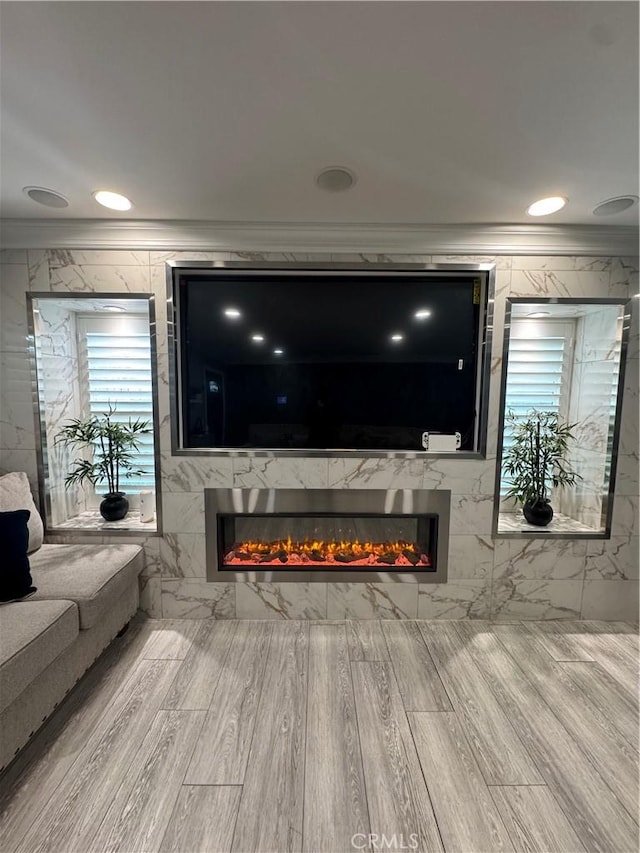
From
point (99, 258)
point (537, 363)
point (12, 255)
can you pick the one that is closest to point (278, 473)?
point (99, 258)

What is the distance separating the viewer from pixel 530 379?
2447 millimetres

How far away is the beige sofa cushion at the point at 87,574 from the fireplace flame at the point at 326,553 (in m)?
0.61

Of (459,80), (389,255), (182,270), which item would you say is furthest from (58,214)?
(459,80)

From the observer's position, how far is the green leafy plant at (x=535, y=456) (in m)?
2.32

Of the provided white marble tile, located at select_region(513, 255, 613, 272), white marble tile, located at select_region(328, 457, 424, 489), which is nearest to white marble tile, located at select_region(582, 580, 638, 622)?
white marble tile, located at select_region(328, 457, 424, 489)

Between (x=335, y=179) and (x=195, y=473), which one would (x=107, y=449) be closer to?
(x=195, y=473)

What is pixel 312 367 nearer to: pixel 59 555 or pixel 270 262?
pixel 270 262

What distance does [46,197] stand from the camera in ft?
5.83

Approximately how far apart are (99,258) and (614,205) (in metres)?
3.01

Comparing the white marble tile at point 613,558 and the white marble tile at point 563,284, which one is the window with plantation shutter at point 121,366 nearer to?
the white marble tile at point 563,284

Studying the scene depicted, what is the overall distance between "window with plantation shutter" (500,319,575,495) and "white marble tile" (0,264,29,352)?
10.8 ft

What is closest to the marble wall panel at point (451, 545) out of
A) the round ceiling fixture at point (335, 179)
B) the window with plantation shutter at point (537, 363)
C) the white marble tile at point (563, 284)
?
the white marble tile at point (563, 284)

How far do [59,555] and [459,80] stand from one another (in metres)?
2.93

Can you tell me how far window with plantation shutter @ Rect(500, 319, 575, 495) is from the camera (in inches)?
96.0
